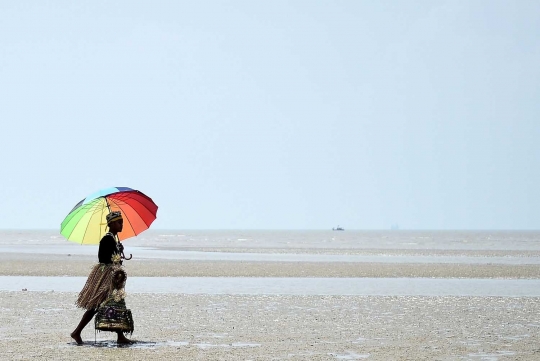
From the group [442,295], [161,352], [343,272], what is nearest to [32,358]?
[161,352]

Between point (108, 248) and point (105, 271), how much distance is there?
39 centimetres

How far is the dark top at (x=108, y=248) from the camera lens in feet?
44.1

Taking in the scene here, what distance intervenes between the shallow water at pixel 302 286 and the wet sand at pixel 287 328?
2115mm

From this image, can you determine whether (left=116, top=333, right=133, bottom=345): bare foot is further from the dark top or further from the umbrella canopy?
the umbrella canopy

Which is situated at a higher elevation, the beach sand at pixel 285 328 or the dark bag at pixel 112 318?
the dark bag at pixel 112 318

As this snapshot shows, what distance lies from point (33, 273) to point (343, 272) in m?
13.5

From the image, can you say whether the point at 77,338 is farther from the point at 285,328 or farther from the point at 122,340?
the point at 285,328

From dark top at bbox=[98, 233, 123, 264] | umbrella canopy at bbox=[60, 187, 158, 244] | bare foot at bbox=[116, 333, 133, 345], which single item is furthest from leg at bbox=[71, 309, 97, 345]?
umbrella canopy at bbox=[60, 187, 158, 244]

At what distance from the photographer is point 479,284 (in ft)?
97.4

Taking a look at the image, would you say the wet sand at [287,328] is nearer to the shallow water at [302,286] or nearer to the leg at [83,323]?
the leg at [83,323]

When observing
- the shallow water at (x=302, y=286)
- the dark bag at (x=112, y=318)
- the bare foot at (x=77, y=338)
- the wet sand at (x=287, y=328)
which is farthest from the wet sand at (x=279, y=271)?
the dark bag at (x=112, y=318)

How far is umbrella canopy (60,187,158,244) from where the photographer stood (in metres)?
13.8

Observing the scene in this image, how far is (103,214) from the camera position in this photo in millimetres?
13953

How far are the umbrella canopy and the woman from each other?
296mm
